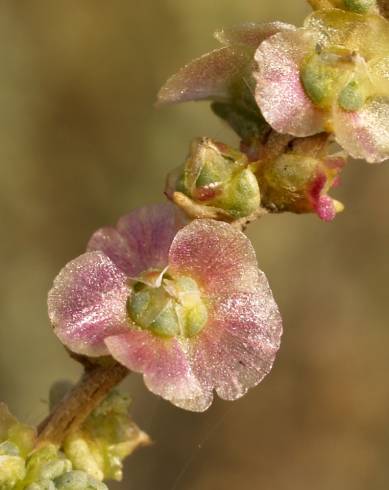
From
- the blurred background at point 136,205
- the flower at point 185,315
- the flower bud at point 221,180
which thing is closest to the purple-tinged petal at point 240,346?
the flower at point 185,315

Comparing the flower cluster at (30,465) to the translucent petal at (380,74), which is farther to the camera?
the translucent petal at (380,74)

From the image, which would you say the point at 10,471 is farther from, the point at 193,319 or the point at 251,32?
the point at 251,32

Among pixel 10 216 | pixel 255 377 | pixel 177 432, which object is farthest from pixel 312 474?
pixel 255 377

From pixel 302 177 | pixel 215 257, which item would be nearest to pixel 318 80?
pixel 302 177

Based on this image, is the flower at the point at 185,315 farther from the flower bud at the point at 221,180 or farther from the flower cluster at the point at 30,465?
the flower cluster at the point at 30,465

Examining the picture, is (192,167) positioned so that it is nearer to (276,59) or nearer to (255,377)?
(276,59)

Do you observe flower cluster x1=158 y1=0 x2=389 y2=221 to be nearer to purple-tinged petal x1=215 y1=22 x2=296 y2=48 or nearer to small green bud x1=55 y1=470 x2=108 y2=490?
purple-tinged petal x1=215 y1=22 x2=296 y2=48
